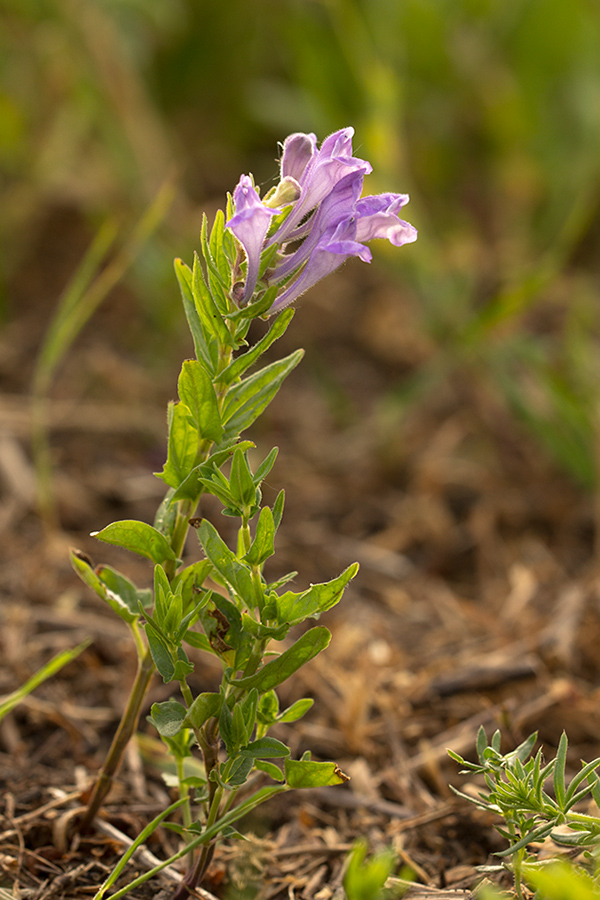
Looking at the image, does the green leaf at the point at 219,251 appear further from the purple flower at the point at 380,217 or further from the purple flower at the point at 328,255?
the purple flower at the point at 380,217

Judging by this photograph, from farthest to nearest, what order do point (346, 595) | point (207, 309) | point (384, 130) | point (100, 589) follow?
1. point (384, 130)
2. point (346, 595)
3. point (100, 589)
4. point (207, 309)

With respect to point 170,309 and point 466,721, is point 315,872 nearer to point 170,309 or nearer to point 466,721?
point 466,721

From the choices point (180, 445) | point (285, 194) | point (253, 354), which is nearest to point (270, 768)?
point (180, 445)

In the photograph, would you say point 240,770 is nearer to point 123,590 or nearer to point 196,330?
point 123,590

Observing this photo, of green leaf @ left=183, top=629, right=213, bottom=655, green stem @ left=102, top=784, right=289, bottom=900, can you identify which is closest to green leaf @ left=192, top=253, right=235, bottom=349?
green leaf @ left=183, top=629, right=213, bottom=655

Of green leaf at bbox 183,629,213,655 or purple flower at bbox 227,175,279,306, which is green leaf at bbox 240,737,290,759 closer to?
green leaf at bbox 183,629,213,655

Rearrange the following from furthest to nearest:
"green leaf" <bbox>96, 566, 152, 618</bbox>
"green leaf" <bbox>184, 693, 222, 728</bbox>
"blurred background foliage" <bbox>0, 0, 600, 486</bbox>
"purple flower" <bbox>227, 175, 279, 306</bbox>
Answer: "blurred background foliage" <bbox>0, 0, 600, 486</bbox>
"green leaf" <bbox>96, 566, 152, 618</bbox>
"green leaf" <bbox>184, 693, 222, 728</bbox>
"purple flower" <bbox>227, 175, 279, 306</bbox>

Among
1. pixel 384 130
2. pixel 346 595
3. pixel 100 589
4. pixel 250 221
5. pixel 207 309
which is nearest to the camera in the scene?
pixel 250 221
